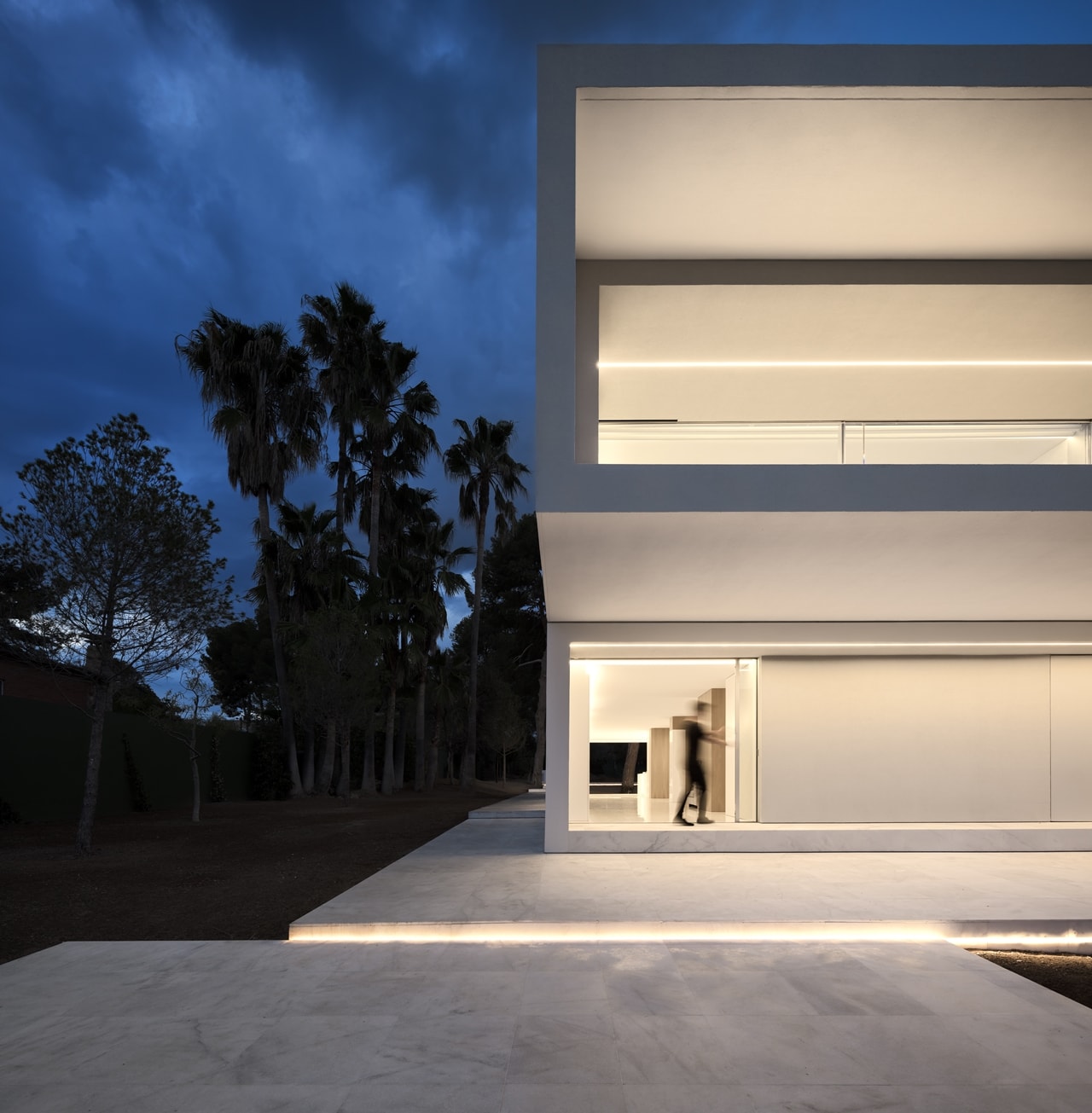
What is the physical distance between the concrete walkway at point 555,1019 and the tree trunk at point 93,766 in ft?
19.5

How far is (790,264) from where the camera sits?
970cm

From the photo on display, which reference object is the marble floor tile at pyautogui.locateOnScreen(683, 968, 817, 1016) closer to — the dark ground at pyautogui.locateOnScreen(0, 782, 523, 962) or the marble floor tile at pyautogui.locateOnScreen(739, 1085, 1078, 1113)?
the marble floor tile at pyautogui.locateOnScreen(739, 1085, 1078, 1113)

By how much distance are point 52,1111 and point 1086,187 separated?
10.4 m


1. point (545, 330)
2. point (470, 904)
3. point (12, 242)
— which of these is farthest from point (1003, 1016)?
point (12, 242)

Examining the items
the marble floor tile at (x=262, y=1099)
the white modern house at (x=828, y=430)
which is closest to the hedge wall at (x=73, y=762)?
the white modern house at (x=828, y=430)

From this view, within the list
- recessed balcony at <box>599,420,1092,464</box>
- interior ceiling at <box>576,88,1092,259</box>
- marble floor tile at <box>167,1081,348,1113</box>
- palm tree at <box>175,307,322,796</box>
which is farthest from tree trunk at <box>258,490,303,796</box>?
marble floor tile at <box>167,1081,348,1113</box>

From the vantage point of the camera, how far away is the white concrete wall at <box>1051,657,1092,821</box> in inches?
431

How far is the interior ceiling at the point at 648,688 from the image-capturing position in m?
12.4

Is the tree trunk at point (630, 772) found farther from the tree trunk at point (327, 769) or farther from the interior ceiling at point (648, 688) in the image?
the tree trunk at point (327, 769)

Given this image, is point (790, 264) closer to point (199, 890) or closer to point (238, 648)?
point (199, 890)

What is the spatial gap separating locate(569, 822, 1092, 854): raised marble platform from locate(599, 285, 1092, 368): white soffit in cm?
546

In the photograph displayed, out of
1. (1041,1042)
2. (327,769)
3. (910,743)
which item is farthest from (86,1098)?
(327,769)

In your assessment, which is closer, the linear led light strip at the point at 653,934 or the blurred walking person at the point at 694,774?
the linear led light strip at the point at 653,934

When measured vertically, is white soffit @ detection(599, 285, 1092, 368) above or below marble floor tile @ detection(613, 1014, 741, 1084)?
above
